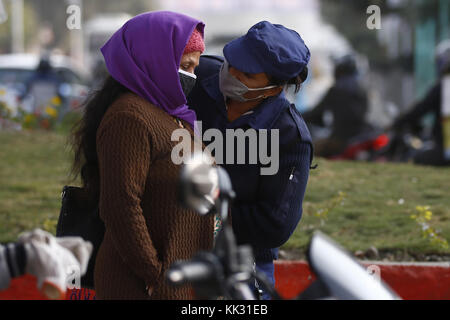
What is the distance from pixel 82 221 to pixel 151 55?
668mm

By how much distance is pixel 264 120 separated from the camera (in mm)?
Result: 2879

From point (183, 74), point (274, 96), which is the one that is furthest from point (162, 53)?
point (274, 96)

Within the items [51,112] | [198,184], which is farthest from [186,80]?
[51,112]

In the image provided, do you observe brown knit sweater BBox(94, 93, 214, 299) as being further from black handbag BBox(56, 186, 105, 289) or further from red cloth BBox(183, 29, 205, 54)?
red cloth BBox(183, 29, 205, 54)

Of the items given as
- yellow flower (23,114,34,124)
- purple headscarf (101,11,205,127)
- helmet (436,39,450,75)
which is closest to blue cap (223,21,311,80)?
purple headscarf (101,11,205,127)

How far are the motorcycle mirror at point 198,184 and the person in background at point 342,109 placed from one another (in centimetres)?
722

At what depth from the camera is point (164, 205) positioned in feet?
7.86

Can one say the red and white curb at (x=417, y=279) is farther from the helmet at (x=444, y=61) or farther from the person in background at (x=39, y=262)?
the helmet at (x=444, y=61)

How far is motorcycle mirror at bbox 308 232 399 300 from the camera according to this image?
1779 millimetres

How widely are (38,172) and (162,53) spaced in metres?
4.58

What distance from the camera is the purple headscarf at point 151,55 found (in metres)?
2.41

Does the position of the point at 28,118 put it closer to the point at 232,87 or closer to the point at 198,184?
the point at 232,87

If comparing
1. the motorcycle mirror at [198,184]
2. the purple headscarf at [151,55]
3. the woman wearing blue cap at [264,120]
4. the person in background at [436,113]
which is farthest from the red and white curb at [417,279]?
the person in background at [436,113]

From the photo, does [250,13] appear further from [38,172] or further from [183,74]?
[183,74]
